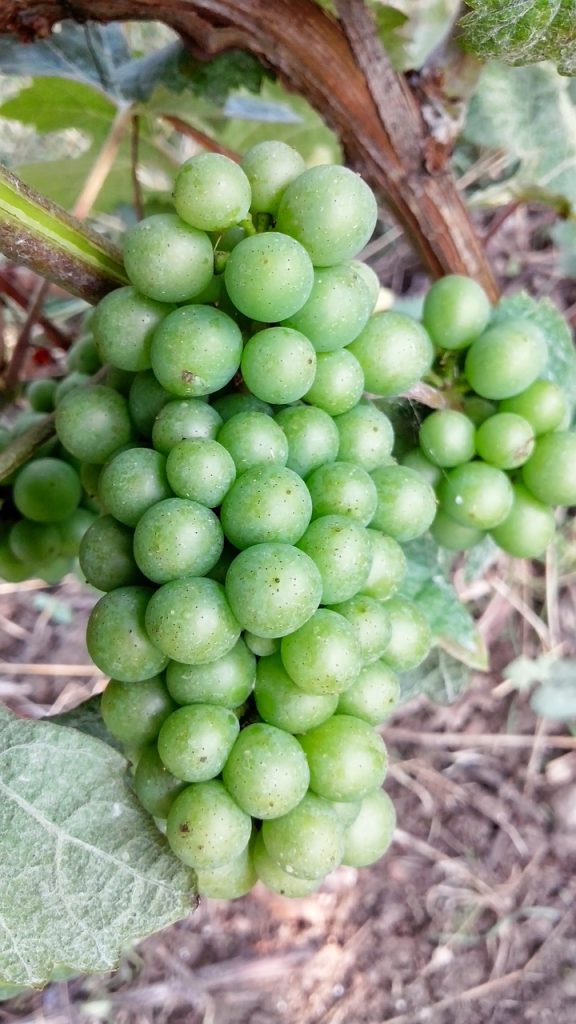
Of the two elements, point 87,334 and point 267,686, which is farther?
point 87,334

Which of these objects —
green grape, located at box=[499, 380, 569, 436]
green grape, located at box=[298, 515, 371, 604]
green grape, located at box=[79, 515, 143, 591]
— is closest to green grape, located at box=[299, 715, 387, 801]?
green grape, located at box=[298, 515, 371, 604]

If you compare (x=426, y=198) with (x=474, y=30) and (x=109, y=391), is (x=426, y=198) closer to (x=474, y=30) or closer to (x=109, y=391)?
(x=474, y=30)

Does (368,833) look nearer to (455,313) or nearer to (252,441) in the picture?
(252,441)

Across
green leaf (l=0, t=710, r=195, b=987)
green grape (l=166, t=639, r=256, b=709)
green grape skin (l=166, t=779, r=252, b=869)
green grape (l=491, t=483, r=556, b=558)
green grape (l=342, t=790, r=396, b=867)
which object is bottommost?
green leaf (l=0, t=710, r=195, b=987)

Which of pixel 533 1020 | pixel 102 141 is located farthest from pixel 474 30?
pixel 533 1020

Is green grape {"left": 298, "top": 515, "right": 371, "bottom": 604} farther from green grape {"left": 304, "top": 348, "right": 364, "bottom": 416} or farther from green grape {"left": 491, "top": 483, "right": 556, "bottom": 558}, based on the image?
green grape {"left": 491, "top": 483, "right": 556, "bottom": 558}

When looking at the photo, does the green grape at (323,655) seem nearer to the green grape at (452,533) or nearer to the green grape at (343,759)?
the green grape at (343,759)
